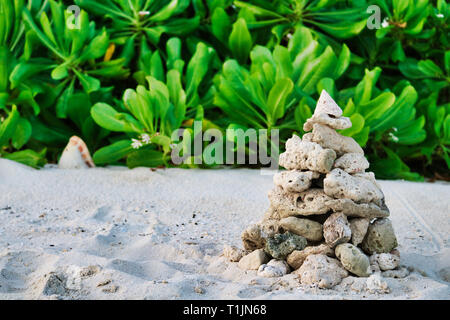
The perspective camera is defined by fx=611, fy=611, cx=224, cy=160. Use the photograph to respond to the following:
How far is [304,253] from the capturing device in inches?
103

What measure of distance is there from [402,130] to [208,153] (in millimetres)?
1503

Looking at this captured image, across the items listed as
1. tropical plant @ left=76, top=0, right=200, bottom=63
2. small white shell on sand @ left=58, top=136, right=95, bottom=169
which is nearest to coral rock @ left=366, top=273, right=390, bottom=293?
small white shell on sand @ left=58, top=136, right=95, bottom=169

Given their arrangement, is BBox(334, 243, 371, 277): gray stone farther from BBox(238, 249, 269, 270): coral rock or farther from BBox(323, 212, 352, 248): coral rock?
BBox(238, 249, 269, 270): coral rock

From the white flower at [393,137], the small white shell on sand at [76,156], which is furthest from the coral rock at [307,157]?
the small white shell on sand at [76,156]

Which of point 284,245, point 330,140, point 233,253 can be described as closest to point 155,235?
point 233,253

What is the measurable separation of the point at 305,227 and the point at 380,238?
0.33 meters

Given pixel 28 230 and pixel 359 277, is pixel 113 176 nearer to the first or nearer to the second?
pixel 28 230

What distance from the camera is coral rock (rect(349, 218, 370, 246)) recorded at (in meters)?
2.63

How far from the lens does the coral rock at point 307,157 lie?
2.63 meters

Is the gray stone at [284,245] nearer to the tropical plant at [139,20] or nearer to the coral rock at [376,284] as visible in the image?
the coral rock at [376,284]

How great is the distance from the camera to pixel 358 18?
4906 mm

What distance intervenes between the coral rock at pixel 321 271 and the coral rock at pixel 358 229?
135mm

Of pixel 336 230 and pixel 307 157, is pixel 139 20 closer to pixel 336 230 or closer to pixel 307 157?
pixel 307 157

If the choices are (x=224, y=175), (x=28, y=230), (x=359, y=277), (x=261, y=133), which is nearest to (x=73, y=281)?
(x=28, y=230)
